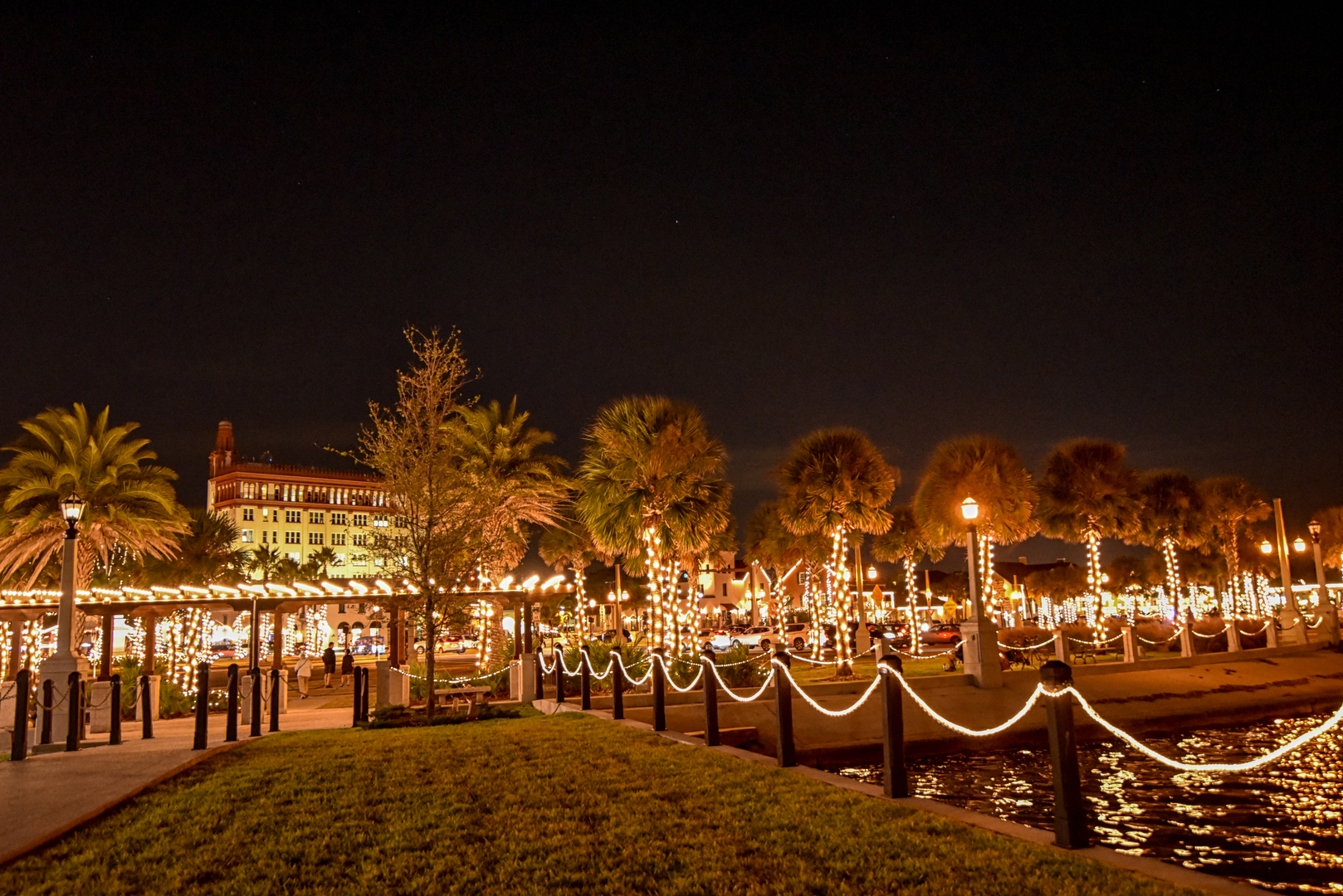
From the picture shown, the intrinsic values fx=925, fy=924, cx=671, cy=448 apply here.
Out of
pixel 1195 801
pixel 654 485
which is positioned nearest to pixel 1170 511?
pixel 654 485

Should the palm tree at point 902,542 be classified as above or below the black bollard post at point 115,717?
above

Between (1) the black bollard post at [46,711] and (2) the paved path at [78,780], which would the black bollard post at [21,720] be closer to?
(2) the paved path at [78,780]

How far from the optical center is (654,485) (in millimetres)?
27391

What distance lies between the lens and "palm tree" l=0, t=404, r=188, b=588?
95.9 ft

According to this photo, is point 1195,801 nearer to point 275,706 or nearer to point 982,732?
point 982,732

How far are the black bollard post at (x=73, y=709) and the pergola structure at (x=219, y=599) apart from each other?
6394 mm

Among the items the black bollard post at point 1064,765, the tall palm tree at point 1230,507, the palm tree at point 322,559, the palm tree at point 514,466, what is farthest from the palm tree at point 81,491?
the palm tree at point 322,559

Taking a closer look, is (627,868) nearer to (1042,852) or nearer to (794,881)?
(794,881)

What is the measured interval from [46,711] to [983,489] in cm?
2735

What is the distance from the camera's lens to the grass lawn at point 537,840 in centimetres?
597

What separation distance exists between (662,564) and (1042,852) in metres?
22.9

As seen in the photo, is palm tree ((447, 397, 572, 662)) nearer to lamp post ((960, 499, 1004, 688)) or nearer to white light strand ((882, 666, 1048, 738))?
lamp post ((960, 499, 1004, 688))

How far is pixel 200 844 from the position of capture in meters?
7.34

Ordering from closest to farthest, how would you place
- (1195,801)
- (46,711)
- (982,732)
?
1. (982,732)
2. (1195,801)
3. (46,711)
